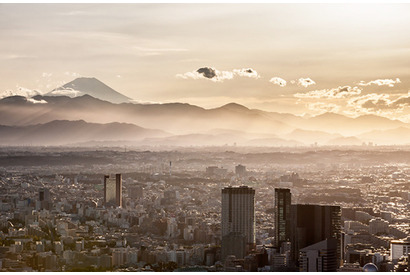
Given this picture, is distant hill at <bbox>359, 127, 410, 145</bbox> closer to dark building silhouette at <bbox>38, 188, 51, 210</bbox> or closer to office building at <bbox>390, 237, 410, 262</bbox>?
office building at <bbox>390, 237, 410, 262</bbox>

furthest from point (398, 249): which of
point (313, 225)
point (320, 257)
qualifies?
point (313, 225)

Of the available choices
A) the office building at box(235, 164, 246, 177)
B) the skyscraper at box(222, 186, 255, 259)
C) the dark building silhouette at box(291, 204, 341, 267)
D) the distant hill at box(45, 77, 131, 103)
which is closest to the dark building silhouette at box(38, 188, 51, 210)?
the distant hill at box(45, 77, 131, 103)

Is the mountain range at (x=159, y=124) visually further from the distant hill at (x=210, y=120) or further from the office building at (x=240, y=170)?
the office building at (x=240, y=170)

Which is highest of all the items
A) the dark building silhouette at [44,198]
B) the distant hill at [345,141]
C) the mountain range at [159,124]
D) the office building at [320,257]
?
the mountain range at [159,124]

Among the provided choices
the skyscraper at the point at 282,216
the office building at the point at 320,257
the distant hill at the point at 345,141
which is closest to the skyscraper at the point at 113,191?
the skyscraper at the point at 282,216

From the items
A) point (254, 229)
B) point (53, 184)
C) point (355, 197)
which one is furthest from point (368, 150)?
point (53, 184)

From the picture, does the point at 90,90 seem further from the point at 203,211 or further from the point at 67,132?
the point at 203,211

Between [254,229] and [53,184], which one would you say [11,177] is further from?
[254,229]
